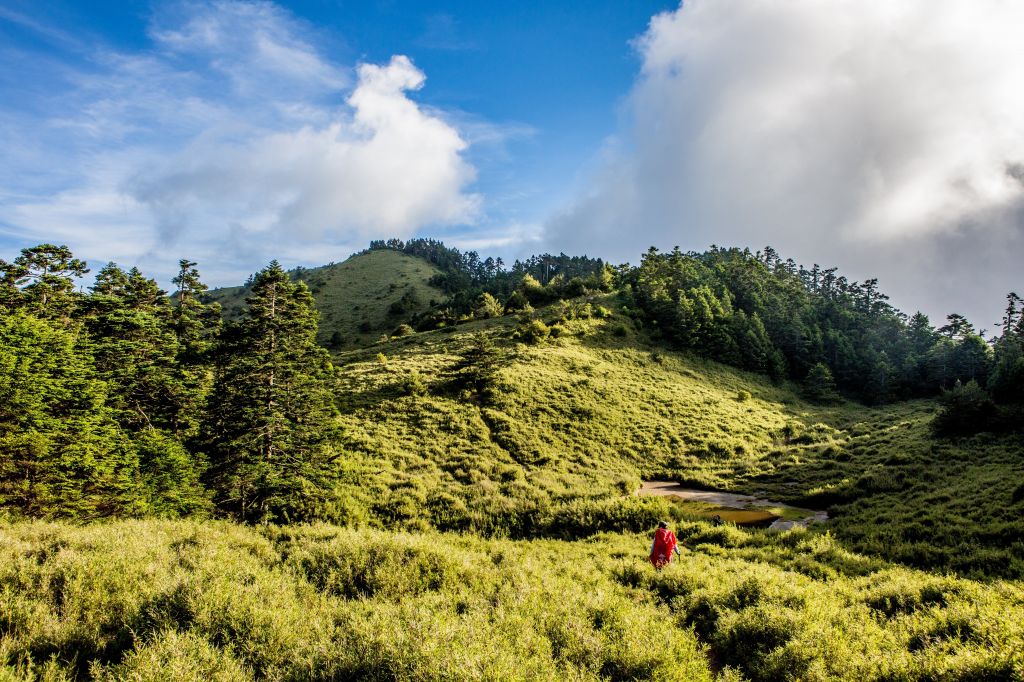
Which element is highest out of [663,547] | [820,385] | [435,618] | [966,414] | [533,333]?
[533,333]

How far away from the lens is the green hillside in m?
108

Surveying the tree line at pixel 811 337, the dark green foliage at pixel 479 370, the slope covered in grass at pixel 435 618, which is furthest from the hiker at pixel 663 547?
the tree line at pixel 811 337

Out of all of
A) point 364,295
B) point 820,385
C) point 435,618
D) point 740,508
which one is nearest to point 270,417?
point 435,618

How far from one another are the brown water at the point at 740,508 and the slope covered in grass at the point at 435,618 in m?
8.77

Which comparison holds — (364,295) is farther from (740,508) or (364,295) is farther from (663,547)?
(663,547)

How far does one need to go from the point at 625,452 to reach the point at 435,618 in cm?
3018

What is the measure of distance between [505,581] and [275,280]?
2177 cm

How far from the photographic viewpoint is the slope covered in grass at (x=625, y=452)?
17.6 m

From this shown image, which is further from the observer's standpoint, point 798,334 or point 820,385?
point 798,334

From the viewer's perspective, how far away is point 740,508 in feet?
74.5

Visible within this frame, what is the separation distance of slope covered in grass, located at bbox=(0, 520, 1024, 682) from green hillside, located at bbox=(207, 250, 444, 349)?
90.6m

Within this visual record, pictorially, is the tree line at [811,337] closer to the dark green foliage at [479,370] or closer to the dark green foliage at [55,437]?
the dark green foliage at [479,370]

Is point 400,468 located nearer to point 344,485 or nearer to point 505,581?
point 344,485

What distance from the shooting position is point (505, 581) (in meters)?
9.22
